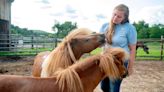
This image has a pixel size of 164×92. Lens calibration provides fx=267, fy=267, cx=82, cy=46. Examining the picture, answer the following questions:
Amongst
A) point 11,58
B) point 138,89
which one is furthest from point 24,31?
point 138,89

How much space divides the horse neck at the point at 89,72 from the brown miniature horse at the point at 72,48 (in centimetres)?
104

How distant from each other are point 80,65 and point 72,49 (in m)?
1.31

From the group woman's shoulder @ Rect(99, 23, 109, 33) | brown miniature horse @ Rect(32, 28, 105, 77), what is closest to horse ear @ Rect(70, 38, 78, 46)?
brown miniature horse @ Rect(32, 28, 105, 77)

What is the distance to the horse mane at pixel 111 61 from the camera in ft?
9.53

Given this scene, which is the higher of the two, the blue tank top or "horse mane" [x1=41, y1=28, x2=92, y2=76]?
the blue tank top

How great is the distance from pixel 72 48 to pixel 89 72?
1.34 metres

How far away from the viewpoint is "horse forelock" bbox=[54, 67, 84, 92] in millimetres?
2879

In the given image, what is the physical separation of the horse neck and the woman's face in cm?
103

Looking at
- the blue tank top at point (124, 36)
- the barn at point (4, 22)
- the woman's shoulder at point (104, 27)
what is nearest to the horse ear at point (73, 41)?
the woman's shoulder at point (104, 27)

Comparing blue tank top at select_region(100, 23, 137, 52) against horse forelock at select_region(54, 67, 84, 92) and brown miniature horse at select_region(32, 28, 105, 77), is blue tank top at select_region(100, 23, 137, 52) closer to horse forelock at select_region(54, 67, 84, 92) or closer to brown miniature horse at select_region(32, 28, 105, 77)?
brown miniature horse at select_region(32, 28, 105, 77)

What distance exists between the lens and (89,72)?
3.02 meters

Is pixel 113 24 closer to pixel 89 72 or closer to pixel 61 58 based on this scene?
pixel 61 58

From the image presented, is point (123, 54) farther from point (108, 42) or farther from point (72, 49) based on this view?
point (72, 49)

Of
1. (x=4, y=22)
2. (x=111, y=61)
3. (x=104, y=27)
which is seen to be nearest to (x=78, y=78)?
(x=111, y=61)
